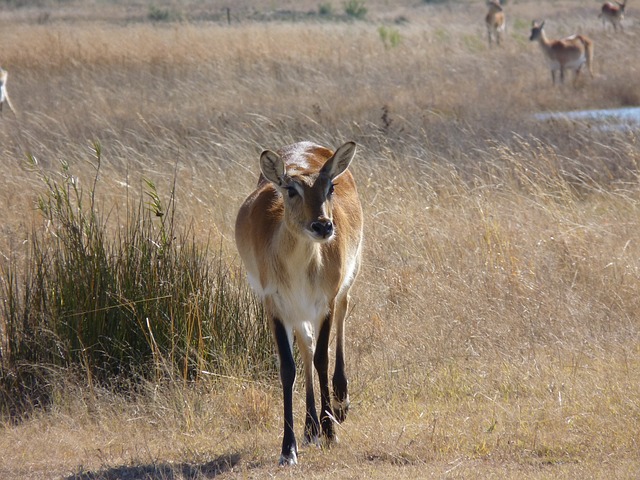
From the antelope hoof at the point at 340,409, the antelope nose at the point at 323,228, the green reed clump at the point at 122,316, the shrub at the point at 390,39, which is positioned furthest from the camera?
the shrub at the point at 390,39

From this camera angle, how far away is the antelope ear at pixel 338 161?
4.67m

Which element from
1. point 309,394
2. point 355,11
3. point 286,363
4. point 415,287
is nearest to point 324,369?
point 309,394

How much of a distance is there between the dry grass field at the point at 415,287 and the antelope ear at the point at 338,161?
51.3 inches

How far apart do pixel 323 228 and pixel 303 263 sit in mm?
434

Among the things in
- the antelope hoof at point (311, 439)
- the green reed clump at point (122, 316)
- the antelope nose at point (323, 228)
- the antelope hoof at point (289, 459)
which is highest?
the antelope nose at point (323, 228)

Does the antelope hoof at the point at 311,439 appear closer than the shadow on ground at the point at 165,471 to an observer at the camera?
No

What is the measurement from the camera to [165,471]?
4738 millimetres

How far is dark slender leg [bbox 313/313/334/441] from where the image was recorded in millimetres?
5031

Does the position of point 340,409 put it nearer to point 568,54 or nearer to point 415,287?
point 415,287

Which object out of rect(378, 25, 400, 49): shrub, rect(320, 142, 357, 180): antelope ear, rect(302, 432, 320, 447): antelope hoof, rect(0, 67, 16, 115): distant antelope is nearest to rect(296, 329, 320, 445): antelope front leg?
rect(302, 432, 320, 447): antelope hoof

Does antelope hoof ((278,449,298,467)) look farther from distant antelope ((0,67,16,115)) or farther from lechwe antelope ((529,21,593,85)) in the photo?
lechwe antelope ((529,21,593,85))

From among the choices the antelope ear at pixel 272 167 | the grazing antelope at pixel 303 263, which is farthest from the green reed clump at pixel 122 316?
the antelope ear at pixel 272 167

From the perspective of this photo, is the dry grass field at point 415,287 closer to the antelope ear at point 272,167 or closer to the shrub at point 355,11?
the antelope ear at point 272,167

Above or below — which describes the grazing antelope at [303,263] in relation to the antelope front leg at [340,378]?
above
